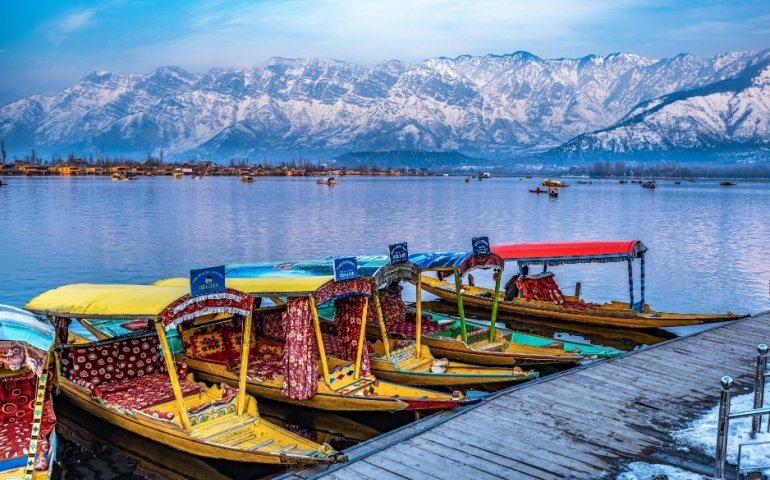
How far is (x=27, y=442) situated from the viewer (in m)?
11.7

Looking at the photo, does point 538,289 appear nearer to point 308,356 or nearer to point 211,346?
point 211,346

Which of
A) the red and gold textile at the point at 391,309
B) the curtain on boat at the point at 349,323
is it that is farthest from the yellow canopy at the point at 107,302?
the red and gold textile at the point at 391,309

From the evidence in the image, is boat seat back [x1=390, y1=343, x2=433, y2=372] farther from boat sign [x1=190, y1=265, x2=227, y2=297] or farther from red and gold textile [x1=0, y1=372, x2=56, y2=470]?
red and gold textile [x1=0, y1=372, x2=56, y2=470]

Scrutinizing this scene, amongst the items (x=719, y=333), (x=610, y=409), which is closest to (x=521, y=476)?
(x=610, y=409)

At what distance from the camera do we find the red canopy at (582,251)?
26688 mm

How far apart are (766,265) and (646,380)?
43.2 metres

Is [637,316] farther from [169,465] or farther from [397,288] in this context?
[169,465]

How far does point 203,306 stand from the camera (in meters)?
13.5

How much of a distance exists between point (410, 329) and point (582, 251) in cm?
967

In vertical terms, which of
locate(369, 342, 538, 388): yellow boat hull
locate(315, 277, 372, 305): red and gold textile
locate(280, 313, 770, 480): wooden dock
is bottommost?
locate(369, 342, 538, 388): yellow boat hull

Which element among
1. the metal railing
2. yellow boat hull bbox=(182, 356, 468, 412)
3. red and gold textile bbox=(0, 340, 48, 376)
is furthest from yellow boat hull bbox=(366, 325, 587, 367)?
red and gold textile bbox=(0, 340, 48, 376)

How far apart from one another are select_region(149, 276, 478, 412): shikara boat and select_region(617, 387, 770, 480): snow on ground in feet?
15.1

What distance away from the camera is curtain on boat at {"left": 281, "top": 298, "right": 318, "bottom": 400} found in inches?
600

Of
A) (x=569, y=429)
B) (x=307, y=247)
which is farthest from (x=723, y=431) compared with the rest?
(x=307, y=247)
